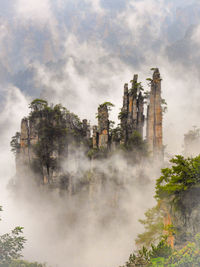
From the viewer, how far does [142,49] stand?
19625 centimetres

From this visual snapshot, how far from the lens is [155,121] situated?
49.5 meters

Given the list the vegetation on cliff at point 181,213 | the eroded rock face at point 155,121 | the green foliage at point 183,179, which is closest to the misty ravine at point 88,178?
the eroded rock face at point 155,121

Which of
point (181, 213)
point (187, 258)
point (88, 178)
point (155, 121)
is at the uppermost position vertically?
point (155, 121)

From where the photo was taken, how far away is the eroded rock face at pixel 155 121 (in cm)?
4859

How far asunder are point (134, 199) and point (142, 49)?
17342cm

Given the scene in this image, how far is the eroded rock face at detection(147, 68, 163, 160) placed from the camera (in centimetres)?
4859

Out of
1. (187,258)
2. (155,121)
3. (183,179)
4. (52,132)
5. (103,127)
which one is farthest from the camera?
(52,132)

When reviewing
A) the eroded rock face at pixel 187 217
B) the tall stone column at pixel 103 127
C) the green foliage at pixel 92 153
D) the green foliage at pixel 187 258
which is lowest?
the green foliage at pixel 187 258

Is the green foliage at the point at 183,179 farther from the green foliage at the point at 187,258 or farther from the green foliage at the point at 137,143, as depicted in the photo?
the green foliage at the point at 137,143

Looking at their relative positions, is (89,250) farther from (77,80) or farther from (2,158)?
(77,80)

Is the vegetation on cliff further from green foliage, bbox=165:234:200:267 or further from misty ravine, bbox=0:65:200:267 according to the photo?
misty ravine, bbox=0:65:200:267

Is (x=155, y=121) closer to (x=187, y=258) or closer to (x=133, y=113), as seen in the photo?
(x=133, y=113)

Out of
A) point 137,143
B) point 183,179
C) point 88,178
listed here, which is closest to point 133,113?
point 137,143

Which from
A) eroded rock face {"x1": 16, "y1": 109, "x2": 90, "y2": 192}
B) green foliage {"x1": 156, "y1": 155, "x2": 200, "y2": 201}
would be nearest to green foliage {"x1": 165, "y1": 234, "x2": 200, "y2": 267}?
green foliage {"x1": 156, "y1": 155, "x2": 200, "y2": 201}
